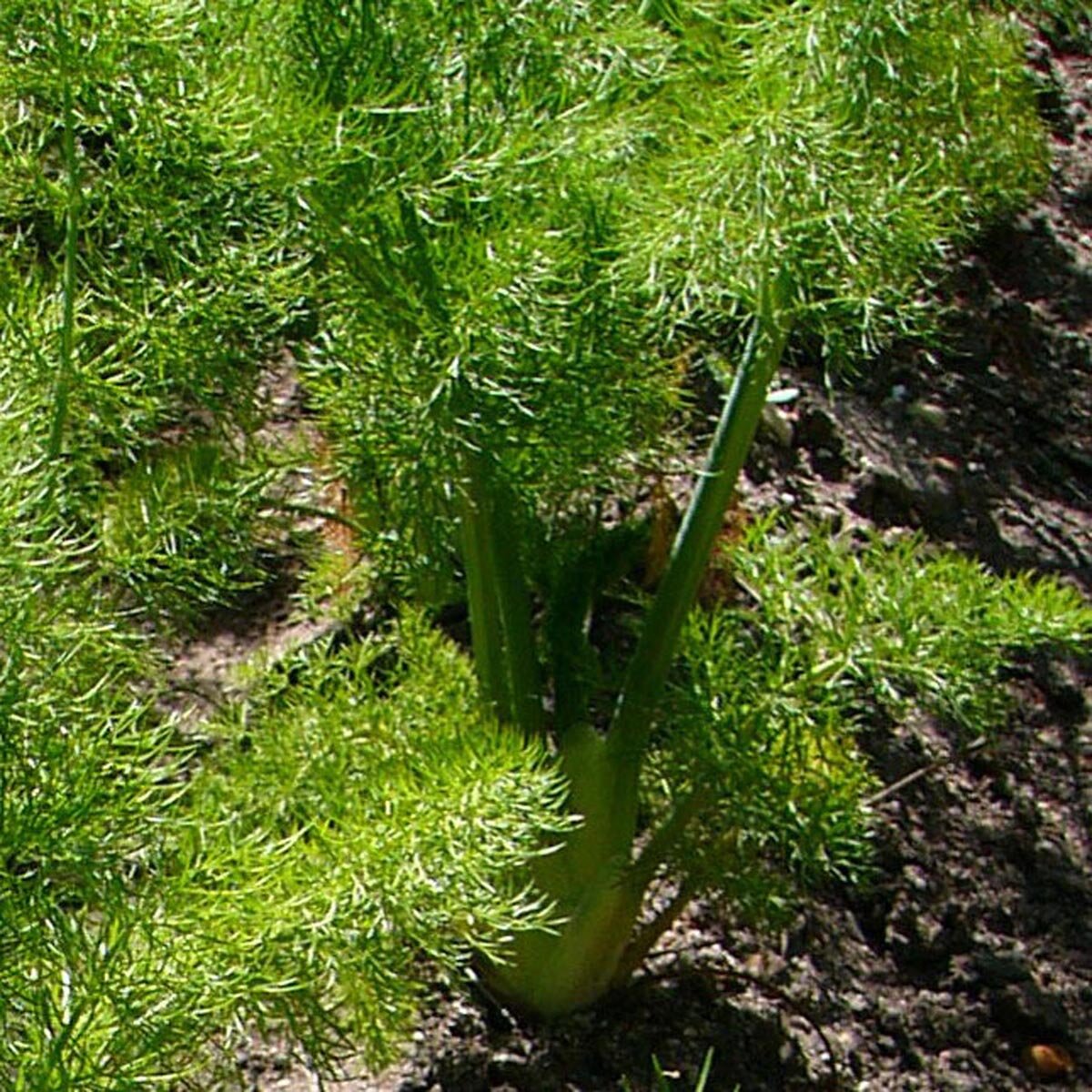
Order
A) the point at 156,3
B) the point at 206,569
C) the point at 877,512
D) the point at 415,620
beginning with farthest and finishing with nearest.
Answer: the point at 877,512
the point at 415,620
the point at 206,569
the point at 156,3

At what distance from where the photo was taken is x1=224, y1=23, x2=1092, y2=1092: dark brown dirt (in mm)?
1620

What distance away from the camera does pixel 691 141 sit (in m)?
1.27

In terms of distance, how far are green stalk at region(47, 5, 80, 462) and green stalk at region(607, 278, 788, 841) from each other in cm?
45

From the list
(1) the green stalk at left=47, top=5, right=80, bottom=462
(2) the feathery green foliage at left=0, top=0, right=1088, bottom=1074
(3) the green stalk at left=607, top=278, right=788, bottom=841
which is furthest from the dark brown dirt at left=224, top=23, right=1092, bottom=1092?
(1) the green stalk at left=47, top=5, right=80, bottom=462

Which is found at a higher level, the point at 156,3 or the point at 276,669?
the point at 156,3

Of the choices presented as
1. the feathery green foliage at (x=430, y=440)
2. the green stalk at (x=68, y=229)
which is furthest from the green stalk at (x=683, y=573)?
the green stalk at (x=68, y=229)

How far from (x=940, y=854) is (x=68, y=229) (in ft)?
3.66

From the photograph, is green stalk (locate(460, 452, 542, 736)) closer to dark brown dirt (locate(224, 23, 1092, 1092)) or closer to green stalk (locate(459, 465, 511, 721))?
green stalk (locate(459, 465, 511, 721))

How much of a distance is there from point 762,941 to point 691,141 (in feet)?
2.64

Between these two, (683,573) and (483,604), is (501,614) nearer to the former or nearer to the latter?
(483,604)

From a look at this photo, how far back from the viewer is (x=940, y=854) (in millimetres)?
1894

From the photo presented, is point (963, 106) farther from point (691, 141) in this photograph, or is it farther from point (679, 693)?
point (679, 693)

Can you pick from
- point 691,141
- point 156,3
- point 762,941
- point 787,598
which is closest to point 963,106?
point 691,141

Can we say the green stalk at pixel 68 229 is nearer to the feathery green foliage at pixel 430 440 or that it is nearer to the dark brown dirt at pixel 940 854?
the feathery green foliage at pixel 430 440
